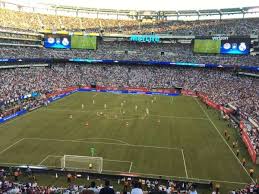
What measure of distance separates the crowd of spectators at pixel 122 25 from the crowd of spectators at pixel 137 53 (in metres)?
4.54

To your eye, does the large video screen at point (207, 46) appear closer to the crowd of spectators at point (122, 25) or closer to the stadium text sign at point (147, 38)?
the crowd of spectators at point (122, 25)

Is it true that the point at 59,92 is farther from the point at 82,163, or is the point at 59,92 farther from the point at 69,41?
the point at 82,163

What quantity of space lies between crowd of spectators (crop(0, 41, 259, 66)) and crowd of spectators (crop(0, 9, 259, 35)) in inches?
179

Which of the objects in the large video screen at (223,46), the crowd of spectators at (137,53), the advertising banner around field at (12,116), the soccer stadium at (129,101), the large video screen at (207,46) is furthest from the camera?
the crowd of spectators at (137,53)

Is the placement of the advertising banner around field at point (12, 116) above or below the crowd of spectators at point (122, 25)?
below

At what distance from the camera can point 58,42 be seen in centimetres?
9581

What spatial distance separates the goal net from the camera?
89.4 feet

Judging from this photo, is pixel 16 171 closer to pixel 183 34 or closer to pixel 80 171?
pixel 80 171

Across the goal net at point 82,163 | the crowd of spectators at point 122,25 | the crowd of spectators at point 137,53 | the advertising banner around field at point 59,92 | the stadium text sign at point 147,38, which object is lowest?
the goal net at point 82,163

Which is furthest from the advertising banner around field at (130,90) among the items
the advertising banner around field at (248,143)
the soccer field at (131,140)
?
the advertising banner around field at (248,143)

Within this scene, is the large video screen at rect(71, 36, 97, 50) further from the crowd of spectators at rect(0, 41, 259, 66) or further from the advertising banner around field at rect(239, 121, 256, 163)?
the advertising banner around field at rect(239, 121, 256, 163)

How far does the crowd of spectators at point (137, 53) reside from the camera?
86637 millimetres

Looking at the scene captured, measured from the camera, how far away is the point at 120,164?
2950cm

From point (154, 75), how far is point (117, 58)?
41.8 feet
